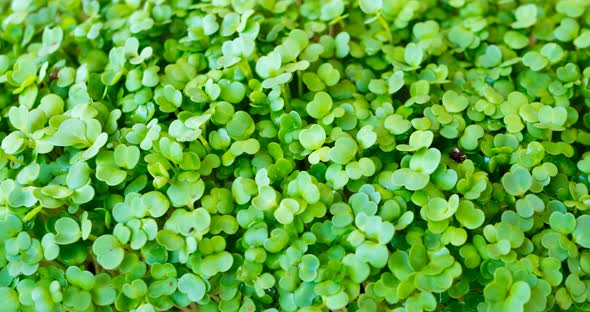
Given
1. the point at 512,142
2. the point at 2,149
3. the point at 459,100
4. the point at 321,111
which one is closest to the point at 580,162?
the point at 512,142

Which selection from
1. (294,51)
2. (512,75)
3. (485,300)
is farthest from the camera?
(512,75)

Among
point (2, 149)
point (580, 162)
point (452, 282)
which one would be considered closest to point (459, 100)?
point (580, 162)

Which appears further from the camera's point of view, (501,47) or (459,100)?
(501,47)

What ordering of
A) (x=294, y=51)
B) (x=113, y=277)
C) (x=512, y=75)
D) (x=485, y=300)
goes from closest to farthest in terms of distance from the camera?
(x=485, y=300) < (x=113, y=277) < (x=294, y=51) < (x=512, y=75)

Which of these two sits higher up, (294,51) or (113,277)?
(294,51)

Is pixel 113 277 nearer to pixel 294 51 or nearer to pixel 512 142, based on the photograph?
pixel 294 51

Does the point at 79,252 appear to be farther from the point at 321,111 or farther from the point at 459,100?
the point at 459,100
